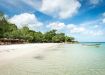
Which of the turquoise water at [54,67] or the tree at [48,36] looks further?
the tree at [48,36]

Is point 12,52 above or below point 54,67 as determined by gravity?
→ above

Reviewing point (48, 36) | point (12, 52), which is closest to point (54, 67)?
point (12, 52)

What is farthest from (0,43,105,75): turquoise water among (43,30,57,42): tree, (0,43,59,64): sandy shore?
(43,30,57,42): tree

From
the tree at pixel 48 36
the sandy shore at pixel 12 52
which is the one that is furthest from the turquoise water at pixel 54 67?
the tree at pixel 48 36

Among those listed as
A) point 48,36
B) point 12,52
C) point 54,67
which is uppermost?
point 48,36

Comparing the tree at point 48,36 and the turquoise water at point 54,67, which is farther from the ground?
the tree at point 48,36

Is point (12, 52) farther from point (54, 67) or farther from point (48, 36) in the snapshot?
point (48, 36)

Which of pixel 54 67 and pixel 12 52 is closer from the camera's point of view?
pixel 54 67

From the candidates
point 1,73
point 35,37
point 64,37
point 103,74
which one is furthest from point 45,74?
point 64,37

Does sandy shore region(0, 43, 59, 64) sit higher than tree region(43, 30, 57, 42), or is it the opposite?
tree region(43, 30, 57, 42)

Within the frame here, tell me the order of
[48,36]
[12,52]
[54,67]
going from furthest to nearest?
[48,36] < [12,52] < [54,67]

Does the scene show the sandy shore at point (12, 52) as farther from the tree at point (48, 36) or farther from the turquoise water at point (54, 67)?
the tree at point (48, 36)

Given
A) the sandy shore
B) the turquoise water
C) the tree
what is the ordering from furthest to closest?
the tree < the sandy shore < the turquoise water

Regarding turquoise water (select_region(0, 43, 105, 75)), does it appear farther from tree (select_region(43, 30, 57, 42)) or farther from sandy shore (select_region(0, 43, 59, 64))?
tree (select_region(43, 30, 57, 42))
